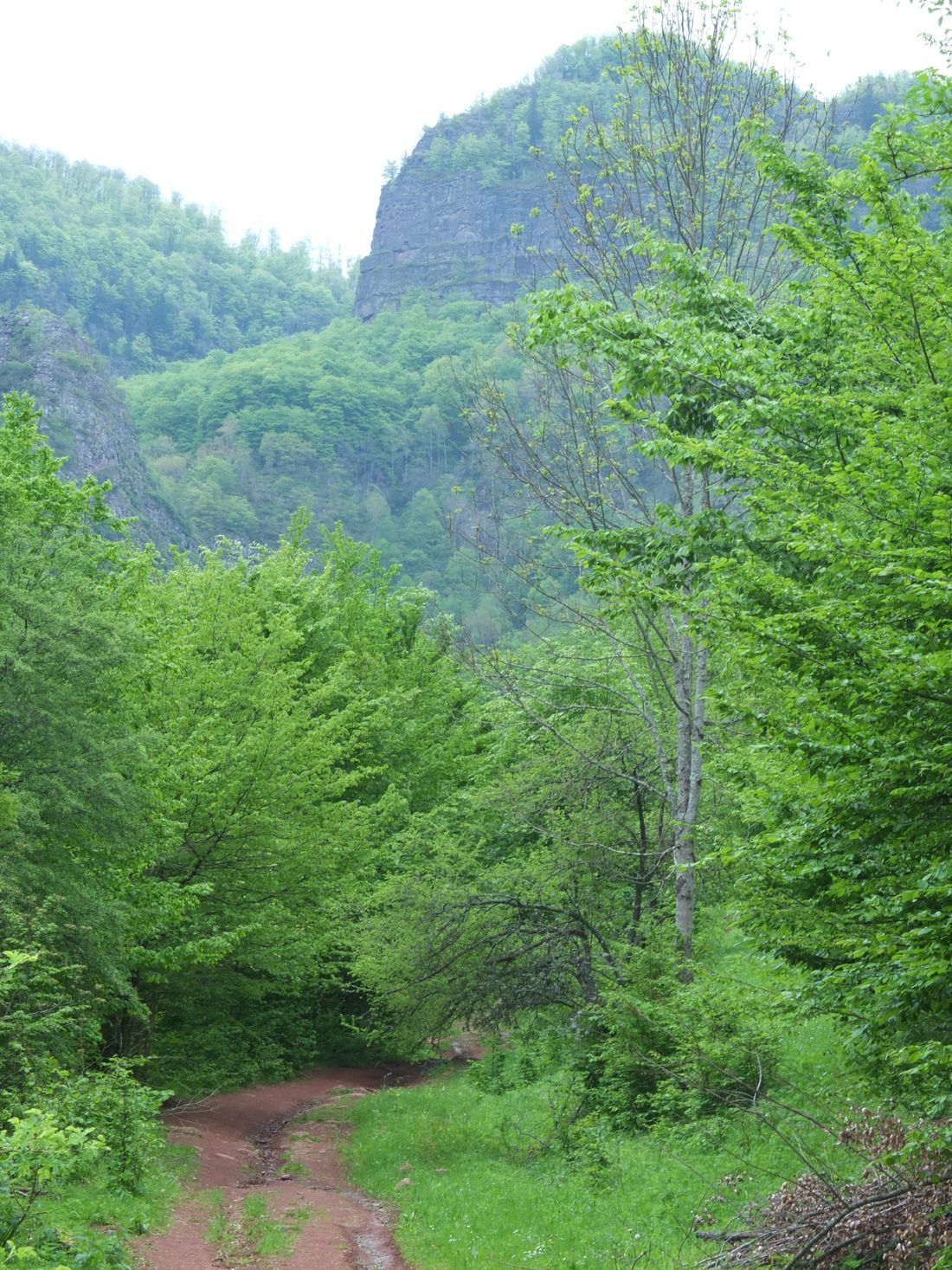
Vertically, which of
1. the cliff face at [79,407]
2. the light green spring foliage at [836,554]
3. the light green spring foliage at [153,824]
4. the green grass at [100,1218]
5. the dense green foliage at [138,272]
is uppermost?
the dense green foliage at [138,272]

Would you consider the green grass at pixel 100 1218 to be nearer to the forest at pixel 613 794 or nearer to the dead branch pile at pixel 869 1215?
the forest at pixel 613 794

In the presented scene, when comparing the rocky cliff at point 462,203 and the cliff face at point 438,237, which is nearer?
the rocky cliff at point 462,203

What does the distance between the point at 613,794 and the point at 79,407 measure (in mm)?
51799

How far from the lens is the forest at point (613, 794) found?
711 cm

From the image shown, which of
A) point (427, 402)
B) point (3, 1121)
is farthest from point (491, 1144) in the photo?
point (427, 402)

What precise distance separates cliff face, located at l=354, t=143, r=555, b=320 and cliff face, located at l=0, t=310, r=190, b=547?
52.6m

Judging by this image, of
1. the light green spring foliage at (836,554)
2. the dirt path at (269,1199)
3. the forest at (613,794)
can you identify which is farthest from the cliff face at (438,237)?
the light green spring foliage at (836,554)

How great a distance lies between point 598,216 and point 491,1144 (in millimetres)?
12052

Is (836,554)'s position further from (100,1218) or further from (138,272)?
(138,272)

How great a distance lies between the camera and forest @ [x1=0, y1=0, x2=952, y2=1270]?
23.3ft

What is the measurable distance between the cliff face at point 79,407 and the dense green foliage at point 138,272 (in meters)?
50.4

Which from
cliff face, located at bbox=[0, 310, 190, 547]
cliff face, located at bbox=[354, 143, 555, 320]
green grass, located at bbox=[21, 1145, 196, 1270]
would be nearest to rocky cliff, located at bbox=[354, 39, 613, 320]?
cliff face, located at bbox=[354, 143, 555, 320]

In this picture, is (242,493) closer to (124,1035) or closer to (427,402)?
(427,402)

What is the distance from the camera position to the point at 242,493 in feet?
275
